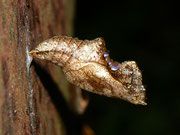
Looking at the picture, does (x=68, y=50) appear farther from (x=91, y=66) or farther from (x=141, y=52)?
(x=141, y=52)

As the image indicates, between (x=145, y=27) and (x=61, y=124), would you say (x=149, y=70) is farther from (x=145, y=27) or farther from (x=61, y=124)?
(x=61, y=124)

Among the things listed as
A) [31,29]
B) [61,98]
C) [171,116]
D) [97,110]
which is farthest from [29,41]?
[171,116]

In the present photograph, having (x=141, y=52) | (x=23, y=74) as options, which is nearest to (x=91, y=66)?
(x=23, y=74)

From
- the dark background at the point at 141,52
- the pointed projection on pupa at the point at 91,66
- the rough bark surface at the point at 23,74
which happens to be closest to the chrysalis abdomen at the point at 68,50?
the pointed projection on pupa at the point at 91,66

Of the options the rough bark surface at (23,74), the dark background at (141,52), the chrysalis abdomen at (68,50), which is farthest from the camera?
the dark background at (141,52)

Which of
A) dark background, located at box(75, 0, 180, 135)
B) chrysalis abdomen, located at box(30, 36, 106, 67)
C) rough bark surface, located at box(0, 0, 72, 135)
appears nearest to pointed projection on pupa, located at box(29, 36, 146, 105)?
chrysalis abdomen, located at box(30, 36, 106, 67)

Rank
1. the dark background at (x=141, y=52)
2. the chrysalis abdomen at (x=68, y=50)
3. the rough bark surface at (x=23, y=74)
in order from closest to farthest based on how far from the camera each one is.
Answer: the rough bark surface at (x=23, y=74)
the chrysalis abdomen at (x=68, y=50)
the dark background at (x=141, y=52)

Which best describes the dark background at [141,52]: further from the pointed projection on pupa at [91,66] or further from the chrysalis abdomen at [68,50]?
the chrysalis abdomen at [68,50]
